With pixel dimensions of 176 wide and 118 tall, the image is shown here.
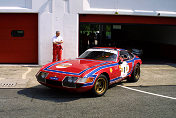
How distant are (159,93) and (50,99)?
3.34 meters

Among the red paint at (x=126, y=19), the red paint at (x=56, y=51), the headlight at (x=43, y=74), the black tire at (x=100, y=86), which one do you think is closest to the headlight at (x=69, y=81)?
the black tire at (x=100, y=86)

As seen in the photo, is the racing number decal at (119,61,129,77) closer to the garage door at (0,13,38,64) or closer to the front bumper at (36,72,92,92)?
the front bumper at (36,72,92,92)

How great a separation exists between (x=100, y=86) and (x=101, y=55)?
1.44 meters

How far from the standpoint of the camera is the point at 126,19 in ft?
41.1

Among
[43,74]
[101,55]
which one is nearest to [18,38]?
[101,55]

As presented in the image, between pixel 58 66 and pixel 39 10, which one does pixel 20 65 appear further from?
pixel 58 66

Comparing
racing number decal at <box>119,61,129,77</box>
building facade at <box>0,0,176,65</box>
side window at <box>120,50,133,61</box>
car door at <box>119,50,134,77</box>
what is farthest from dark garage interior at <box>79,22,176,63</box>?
racing number decal at <box>119,61,129,77</box>

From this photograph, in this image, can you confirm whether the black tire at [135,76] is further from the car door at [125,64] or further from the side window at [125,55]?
the side window at [125,55]

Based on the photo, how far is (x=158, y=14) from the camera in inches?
496

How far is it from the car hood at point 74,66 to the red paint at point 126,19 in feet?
17.7

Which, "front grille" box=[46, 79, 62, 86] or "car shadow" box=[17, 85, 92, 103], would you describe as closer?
"front grille" box=[46, 79, 62, 86]

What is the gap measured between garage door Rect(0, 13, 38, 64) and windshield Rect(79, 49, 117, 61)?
15.9 ft

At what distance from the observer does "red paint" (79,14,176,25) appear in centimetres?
1223

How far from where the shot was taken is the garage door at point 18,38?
464 inches
